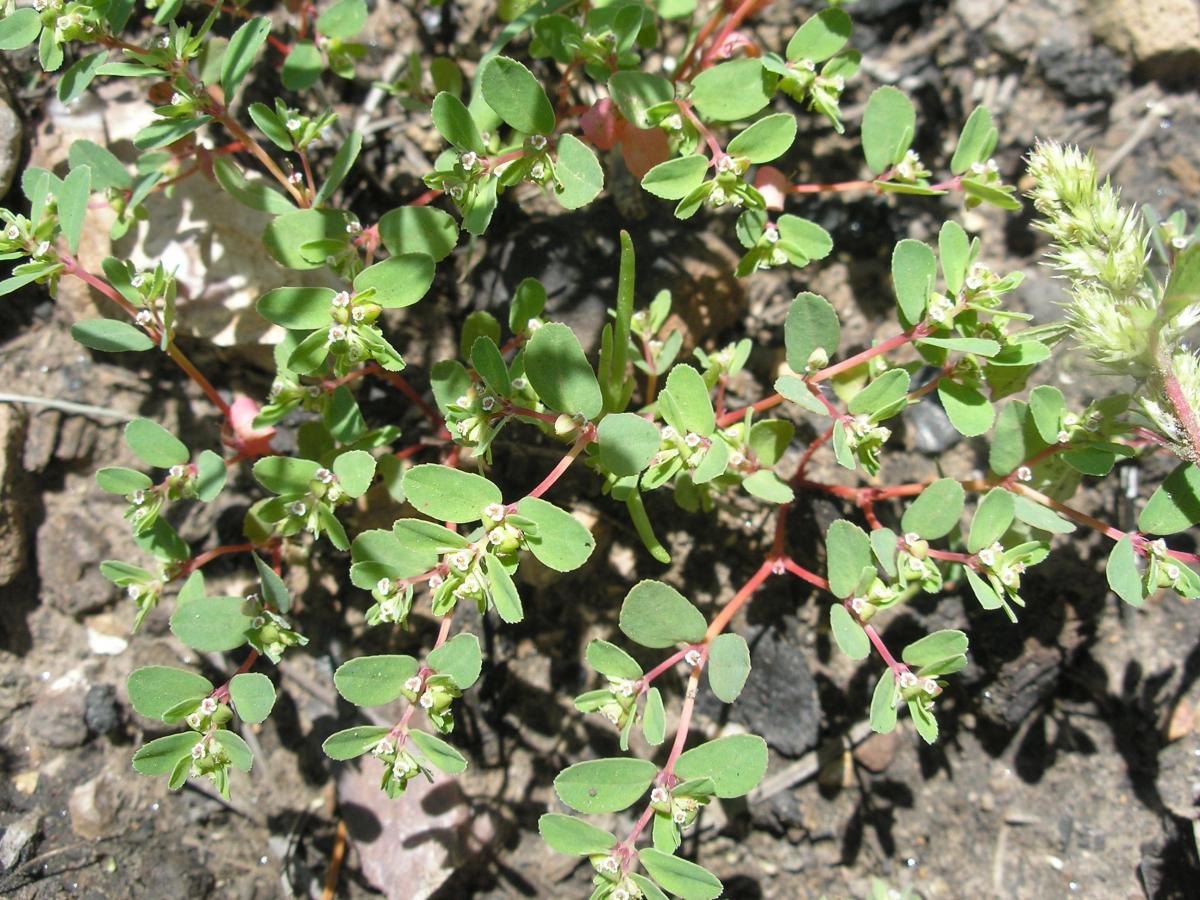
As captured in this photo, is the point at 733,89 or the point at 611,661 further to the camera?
the point at 733,89

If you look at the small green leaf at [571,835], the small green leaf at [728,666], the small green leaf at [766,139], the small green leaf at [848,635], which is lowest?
the small green leaf at [571,835]

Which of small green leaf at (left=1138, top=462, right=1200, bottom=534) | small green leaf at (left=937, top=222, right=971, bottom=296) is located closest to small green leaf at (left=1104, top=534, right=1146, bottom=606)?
small green leaf at (left=1138, top=462, right=1200, bottom=534)

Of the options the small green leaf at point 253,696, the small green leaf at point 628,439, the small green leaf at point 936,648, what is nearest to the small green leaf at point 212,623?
the small green leaf at point 253,696

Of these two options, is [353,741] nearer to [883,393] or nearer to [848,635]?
[848,635]

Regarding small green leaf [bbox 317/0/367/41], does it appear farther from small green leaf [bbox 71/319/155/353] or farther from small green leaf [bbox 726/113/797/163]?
small green leaf [bbox 726/113/797/163]

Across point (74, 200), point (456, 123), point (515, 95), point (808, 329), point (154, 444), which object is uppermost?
point (515, 95)

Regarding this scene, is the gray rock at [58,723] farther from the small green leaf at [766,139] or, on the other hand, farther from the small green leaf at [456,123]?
the small green leaf at [766,139]

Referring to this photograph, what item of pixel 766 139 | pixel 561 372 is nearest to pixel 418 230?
pixel 561 372

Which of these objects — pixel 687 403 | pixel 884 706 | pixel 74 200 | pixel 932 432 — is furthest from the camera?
pixel 932 432
